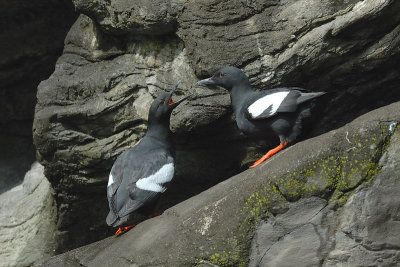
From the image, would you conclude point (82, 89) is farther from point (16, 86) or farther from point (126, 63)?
point (16, 86)

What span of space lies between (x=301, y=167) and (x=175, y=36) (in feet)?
8.90

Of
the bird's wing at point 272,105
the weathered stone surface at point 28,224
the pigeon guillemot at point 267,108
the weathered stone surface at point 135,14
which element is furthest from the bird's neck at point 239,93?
the weathered stone surface at point 28,224

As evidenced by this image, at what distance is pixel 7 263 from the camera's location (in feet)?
26.3

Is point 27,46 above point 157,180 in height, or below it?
above

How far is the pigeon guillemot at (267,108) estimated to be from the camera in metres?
5.86

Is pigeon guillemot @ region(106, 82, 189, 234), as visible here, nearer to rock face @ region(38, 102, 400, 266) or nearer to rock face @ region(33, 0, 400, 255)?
rock face @ region(33, 0, 400, 255)

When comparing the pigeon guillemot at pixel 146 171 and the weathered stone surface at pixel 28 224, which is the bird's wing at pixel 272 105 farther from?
the weathered stone surface at pixel 28 224

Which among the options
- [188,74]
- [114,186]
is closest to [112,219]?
[114,186]

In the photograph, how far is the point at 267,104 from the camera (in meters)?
5.98

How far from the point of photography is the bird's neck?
6.32 metres

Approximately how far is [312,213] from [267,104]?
1438 mm

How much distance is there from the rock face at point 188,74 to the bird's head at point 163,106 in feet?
0.52

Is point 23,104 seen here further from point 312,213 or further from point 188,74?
point 312,213

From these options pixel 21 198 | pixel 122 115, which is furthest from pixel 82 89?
pixel 21 198
